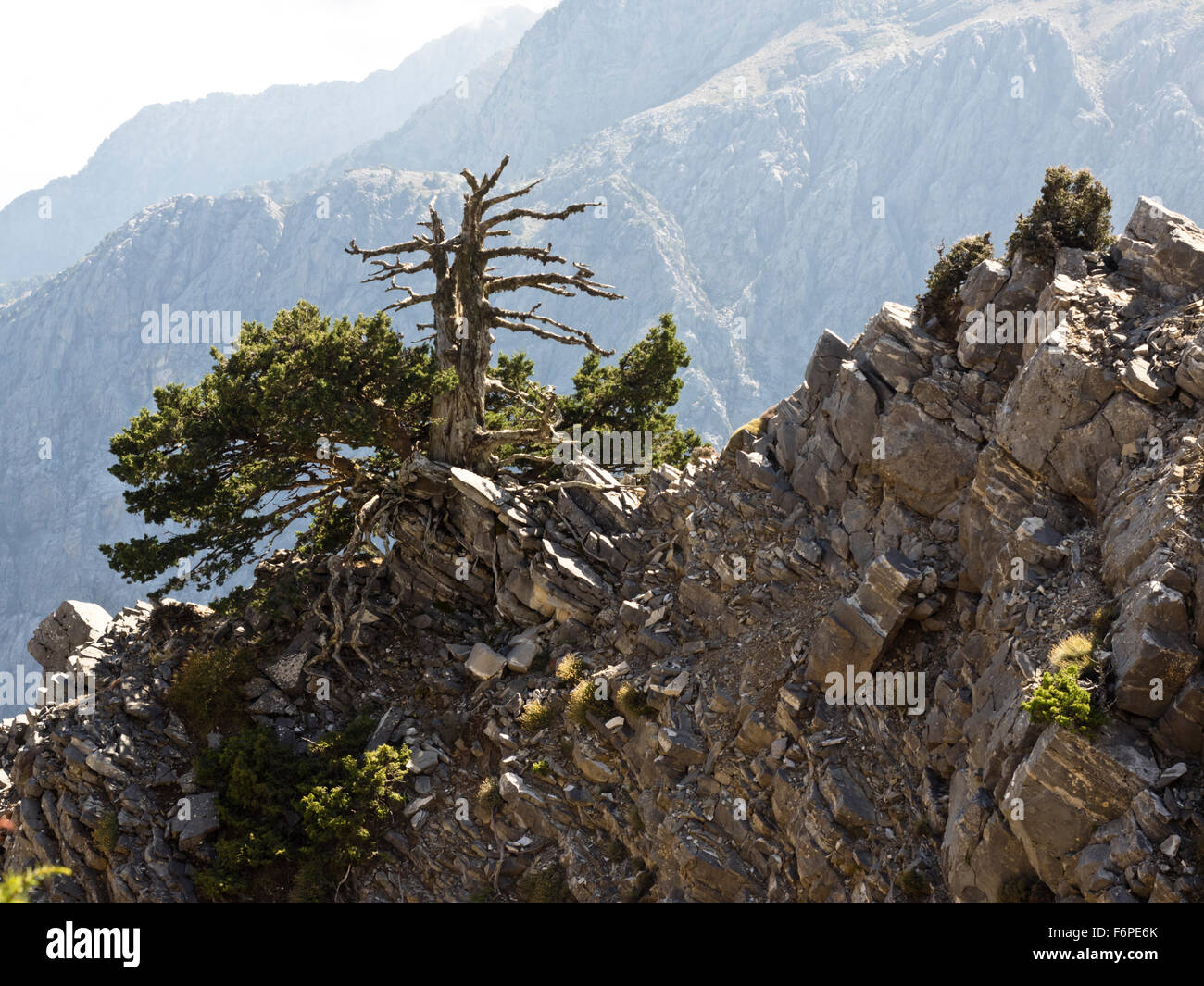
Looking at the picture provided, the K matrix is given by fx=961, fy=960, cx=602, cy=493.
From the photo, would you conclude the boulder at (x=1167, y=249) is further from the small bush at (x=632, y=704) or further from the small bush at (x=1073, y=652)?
the small bush at (x=632, y=704)

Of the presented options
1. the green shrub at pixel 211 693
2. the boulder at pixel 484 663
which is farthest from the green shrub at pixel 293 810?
the boulder at pixel 484 663

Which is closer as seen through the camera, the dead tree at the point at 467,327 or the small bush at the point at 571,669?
the small bush at the point at 571,669

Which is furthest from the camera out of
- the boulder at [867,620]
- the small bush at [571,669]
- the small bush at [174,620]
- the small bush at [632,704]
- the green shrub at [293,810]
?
the small bush at [174,620]

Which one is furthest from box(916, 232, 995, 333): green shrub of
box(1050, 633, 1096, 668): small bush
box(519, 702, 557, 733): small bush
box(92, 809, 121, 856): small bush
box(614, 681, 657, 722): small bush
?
box(92, 809, 121, 856): small bush

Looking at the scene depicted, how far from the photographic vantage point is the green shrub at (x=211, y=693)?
24531 mm

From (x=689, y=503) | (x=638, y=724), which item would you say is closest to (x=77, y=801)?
(x=638, y=724)

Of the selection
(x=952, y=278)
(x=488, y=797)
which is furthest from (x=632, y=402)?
(x=488, y=797)

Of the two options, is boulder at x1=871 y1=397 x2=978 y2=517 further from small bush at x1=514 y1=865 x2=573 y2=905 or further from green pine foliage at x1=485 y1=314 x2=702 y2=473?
green pine foliage at x1=485 y1=314 x2=702 y2=473

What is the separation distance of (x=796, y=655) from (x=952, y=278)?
364 inches

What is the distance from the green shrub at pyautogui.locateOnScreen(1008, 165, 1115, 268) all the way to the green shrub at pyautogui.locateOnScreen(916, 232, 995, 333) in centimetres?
110

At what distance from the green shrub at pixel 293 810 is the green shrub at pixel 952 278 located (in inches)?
631

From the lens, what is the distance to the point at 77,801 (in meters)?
23.2

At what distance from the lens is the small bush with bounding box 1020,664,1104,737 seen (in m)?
13.8
